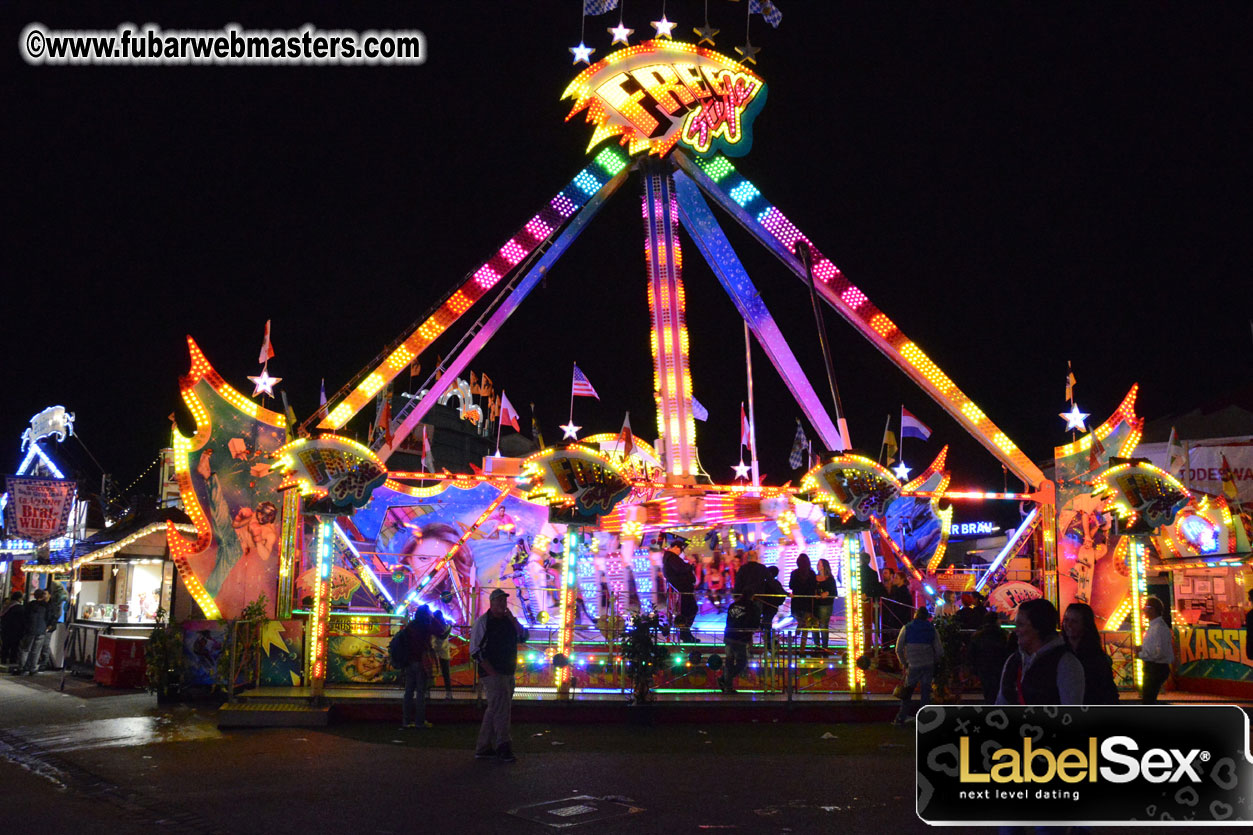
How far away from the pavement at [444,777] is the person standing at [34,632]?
8.59 meters

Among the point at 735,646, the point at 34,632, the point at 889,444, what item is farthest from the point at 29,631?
the point at 889,444

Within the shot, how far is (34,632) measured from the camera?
21.3 metres

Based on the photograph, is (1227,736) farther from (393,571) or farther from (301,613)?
(393,571)

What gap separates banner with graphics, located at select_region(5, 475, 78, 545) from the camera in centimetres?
2361

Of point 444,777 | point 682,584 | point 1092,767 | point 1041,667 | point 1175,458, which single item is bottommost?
point 444,777

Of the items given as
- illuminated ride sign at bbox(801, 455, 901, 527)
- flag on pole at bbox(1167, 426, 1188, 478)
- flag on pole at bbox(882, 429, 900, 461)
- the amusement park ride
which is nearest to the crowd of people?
the amusement park ride

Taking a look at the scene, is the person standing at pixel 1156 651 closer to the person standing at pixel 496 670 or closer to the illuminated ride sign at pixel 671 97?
the person standing at pixel 496 670

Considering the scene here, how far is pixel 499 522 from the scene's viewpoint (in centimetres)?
2042

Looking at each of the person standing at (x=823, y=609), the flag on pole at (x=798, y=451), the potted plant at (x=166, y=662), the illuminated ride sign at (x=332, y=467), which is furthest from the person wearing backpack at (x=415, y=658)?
the flag on pole at (x=798, y=451)

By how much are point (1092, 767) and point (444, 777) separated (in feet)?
20.4

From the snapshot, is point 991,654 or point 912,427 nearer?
point 991,654

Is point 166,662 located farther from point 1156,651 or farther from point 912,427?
point 912,427

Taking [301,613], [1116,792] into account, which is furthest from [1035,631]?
[301,613]

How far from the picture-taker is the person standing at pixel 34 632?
21250 millimetres
